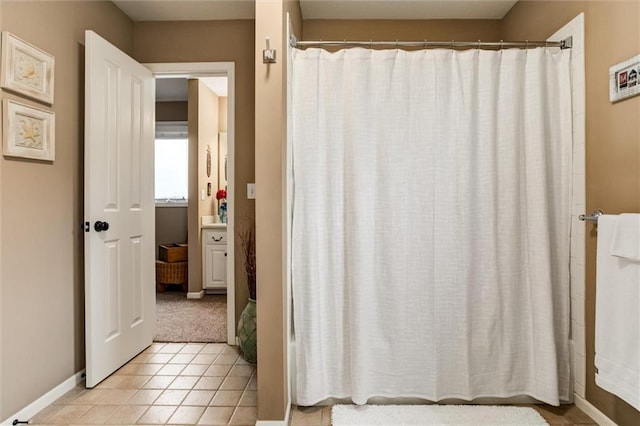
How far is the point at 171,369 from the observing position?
2695 millimetres

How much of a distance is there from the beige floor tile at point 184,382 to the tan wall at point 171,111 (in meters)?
3.96

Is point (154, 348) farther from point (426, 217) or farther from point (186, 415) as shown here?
point (426, 217)

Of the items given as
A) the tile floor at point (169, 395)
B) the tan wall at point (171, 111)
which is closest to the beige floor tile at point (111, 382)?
the tile floor at point (169, 395)

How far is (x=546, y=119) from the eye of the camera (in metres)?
2.17

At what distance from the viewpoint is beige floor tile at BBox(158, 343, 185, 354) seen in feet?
9.91

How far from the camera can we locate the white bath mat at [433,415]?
203 centimetres

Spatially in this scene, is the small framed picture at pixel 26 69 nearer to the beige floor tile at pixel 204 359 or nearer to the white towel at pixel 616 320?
the beige floor tile at pixel 204 359

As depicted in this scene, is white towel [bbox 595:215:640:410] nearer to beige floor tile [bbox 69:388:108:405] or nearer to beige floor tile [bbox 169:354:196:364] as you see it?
beige floor tile [bbox 169:354:196:364]

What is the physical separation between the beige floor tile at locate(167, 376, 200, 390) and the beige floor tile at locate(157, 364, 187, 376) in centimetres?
9

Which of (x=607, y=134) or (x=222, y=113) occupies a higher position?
(x=222, y=113)

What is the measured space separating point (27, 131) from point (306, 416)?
6.74 ft

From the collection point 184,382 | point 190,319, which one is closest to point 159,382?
point 184,382

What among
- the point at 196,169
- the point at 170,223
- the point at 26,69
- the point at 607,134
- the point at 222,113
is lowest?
the point at 170,223

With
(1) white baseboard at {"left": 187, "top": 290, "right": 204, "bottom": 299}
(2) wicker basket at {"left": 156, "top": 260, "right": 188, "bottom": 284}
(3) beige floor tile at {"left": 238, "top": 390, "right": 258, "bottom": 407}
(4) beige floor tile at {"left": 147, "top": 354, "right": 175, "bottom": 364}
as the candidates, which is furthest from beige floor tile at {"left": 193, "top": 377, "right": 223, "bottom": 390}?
(2) wicker basket at {"left": 156, "top": 260, "right": 188, "bottom": 284}
